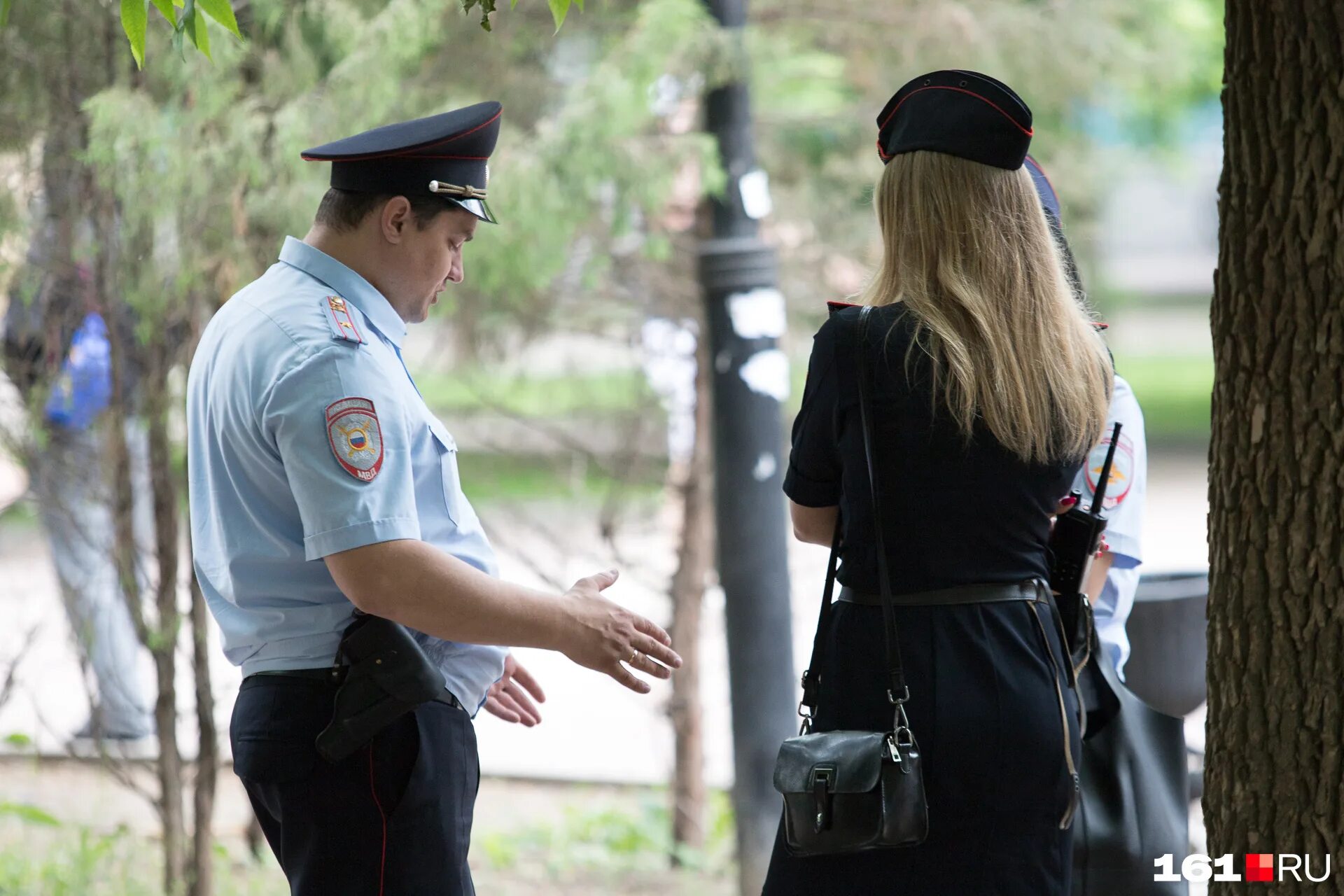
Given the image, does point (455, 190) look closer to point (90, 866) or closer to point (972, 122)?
point (972, 122)

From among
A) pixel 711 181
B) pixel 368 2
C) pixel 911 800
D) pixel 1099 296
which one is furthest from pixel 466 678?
pixel 1099 296

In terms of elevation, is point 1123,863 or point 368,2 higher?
point 368,2

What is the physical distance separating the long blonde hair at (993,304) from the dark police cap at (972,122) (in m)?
0.02

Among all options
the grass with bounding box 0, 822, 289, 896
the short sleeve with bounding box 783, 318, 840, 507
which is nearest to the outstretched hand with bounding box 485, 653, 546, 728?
the short sleeve with bounding box 783, 318, 840, 507

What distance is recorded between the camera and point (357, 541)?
2.00 metres

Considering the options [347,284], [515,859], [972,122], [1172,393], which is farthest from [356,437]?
[1172,393]

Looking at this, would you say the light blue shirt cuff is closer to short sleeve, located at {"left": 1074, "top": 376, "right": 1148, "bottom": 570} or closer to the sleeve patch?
Result: the sleeve patch

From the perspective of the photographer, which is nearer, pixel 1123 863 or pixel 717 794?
pixel 1123 863

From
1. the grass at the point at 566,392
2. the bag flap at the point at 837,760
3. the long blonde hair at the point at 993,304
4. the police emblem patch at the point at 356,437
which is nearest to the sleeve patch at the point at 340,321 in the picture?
the police emblem patch at the point at 356,437

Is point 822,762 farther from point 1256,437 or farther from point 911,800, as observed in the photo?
point 1256,437

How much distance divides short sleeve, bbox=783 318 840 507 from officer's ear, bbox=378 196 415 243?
27.9 inches

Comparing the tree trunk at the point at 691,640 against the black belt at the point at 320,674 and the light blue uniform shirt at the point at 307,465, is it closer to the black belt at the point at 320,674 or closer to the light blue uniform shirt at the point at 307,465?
the light blue uniform shirt at the point at 307,465

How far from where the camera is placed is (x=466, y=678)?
2.27 m

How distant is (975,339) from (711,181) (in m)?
2.02
